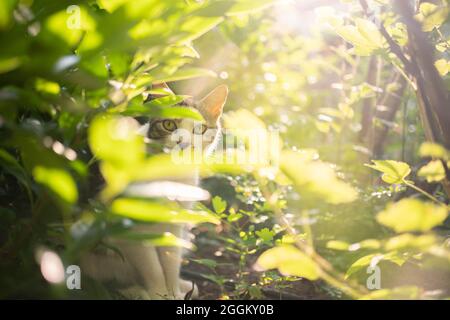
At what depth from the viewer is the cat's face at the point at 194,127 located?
171 cm

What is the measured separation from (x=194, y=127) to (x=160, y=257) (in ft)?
1.78

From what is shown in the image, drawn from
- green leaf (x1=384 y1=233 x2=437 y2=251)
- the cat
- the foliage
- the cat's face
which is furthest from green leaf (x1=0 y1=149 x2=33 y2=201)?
the cat's face

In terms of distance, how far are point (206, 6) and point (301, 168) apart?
191 millimetres

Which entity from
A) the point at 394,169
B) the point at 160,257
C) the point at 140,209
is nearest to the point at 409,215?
the point at 140,209

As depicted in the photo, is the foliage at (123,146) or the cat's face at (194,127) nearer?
the foliage at (123,146)

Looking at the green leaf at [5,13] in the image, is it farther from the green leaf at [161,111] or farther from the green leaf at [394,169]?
the green leaf at [394,169]

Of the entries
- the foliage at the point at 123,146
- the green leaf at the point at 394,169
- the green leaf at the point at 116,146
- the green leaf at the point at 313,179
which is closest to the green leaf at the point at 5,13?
the foliage at the point at 123,146

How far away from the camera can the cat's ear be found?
70.2 inches

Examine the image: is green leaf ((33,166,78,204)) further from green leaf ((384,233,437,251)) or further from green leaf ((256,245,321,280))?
green leaf ((384,233,437,251))

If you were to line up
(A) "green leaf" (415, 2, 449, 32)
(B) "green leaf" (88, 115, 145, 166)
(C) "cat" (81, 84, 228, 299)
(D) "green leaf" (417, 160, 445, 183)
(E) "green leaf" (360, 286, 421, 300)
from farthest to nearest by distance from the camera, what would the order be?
(C) "cat" (81, 84, 228, 299) → (A) "green leaf" (415, 2, 449, 32) → (D) "green leaf" (417, 160, 445, 183) → (E) "green leaf" (360, 286, 421, 300) → (B) "green leaf" (88, 115, 145, 166)

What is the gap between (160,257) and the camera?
5.15 ft

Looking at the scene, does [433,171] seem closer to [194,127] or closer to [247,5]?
[247,5]

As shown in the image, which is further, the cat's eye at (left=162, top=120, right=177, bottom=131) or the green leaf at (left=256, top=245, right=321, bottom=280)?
the cat's eye at (left=162, top=120, right=177, bottom=131)
